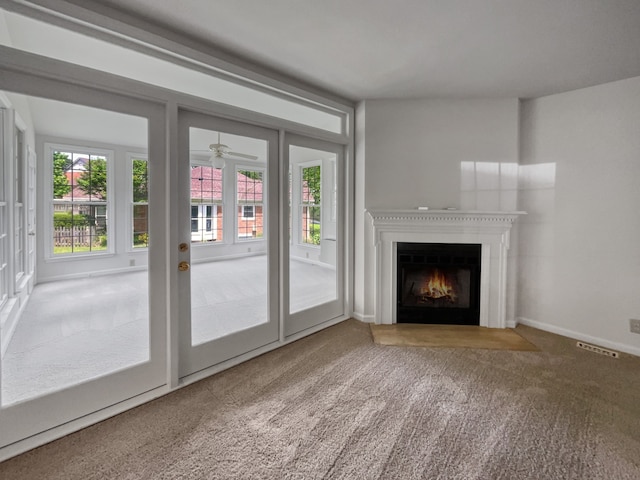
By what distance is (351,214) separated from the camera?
3793mm

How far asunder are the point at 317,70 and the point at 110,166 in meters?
1.84

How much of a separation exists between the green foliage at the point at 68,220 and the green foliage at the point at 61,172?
0.12 metres

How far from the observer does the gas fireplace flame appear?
3.79m

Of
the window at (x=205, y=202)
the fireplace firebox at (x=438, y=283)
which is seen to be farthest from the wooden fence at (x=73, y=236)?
the fireplace firebox at (x=438, y=283)

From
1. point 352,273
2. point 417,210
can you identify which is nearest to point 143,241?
point 352,273

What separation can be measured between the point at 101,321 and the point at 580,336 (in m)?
4.30

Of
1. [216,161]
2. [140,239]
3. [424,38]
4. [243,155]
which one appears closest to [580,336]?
[424,38]

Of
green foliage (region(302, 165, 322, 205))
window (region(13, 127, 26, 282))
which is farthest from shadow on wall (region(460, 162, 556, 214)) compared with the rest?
window (region(13, 127, 26, 282))

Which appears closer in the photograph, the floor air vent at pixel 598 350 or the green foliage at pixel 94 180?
the green foliage at pixel 94 180

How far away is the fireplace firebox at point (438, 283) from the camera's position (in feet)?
12.0

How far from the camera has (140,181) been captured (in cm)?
226

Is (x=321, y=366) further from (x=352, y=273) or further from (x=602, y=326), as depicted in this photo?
(x=602, y=326)

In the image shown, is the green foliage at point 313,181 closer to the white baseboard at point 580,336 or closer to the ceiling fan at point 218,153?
the ceiling fan at point 218,153

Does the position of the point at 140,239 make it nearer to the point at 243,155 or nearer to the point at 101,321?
the point at 101,321
